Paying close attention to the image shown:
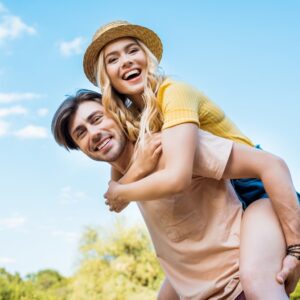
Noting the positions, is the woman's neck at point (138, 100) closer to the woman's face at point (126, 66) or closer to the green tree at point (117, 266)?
the woman's face at point (126, 66)

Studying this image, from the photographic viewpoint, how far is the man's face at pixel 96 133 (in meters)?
2.31

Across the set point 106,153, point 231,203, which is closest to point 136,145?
point 106,153

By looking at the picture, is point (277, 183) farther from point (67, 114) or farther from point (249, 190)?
point (67, 114)

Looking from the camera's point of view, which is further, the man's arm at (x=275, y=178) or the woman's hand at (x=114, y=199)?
the woman's hand at (x=114, y=199)

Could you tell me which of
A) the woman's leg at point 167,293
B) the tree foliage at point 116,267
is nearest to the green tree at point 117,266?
the tree foliage at point 116,267

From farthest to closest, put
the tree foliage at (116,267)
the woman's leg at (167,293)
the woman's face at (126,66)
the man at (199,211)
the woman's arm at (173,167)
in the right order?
the tree foliage at (116,267) < the woman's leg at (167,293) < the woman's face at (126,66) < the man at (199,211) < the woman's arm at (173,167)

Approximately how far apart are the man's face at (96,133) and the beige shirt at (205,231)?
10.4 inches

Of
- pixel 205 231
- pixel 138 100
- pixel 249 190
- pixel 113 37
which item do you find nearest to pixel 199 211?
pixel 205 231

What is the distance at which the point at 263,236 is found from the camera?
81.0 inches

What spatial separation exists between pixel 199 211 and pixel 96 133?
1.73ft

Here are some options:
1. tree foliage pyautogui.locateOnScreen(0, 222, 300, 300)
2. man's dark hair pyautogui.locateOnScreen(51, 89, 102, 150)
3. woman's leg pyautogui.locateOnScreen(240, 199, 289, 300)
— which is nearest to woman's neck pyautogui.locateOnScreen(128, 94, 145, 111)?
man's dark hair pyautogui.locateOnScreen(51, 89, 102, 150)

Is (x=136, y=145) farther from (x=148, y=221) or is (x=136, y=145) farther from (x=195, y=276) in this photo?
(x=195, y=276)

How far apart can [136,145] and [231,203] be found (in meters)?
0.45

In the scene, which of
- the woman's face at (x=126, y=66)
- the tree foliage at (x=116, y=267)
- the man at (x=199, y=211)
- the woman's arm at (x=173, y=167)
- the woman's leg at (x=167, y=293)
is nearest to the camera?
the woman's arm at (x=173, y=167)
